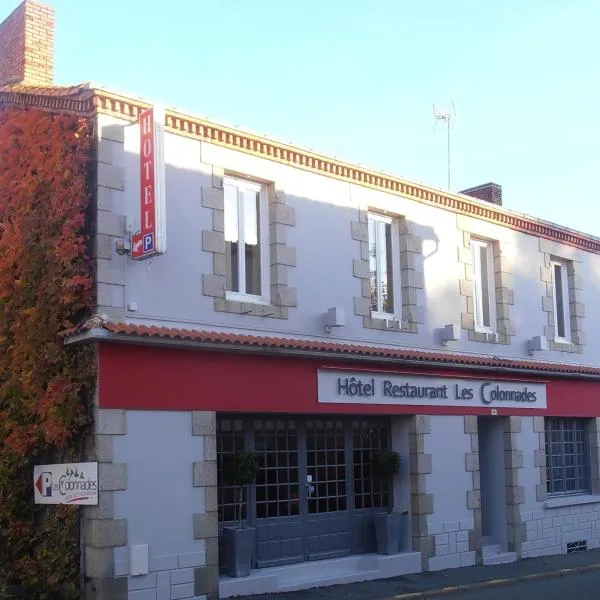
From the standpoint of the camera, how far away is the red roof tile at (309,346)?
34.1ft

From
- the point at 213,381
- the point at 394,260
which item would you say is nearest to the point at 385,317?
the point at 394,260

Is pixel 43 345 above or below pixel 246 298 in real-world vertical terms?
below

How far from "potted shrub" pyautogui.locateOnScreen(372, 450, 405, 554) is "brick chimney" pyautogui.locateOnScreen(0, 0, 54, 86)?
295 inches

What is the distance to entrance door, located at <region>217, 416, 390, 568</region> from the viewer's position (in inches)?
492

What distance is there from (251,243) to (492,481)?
6.95 meters

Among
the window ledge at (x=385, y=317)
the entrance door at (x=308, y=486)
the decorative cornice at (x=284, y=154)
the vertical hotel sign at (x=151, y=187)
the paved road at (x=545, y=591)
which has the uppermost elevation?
the decorative cornice at (x=284, y=154)

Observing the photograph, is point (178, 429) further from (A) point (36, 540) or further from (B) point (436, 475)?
(B) point (436, 475)

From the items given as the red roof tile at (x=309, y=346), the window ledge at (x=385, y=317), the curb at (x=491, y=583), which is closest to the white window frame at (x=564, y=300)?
the red roof tile at (x=309, y=346)

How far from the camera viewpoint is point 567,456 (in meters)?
18.2

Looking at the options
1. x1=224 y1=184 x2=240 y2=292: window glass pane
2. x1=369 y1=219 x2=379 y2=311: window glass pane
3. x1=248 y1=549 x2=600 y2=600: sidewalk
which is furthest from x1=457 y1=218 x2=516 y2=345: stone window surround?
x1=224 y1=184 x2=240 y2=292: window glass pane

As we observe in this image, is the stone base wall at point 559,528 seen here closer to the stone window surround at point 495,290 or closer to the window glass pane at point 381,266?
the stone window surround at point 495,290

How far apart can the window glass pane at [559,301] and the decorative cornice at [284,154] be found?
861mm

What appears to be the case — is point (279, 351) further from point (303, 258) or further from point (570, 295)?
point (570, 295)

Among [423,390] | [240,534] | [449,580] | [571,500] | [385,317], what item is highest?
[385,317]
